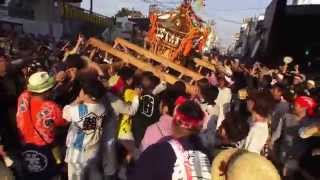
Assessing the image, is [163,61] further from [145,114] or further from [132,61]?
[145,114]

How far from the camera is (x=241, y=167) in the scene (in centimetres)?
388

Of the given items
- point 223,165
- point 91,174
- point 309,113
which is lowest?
point 91,174

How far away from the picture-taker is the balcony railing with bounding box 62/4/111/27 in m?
43.8

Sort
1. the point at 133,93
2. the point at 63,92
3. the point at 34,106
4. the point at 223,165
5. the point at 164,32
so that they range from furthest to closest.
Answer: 1. the point at 164,32
2. the point at 133,93
3. the point at 63,92
4. the point at 34,106
5. the point at 223,165

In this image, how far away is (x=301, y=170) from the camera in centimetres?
657

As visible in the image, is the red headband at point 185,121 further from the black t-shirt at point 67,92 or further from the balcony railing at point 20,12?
the balcony railing at point 20,12

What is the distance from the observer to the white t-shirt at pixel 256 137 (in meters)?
6.35

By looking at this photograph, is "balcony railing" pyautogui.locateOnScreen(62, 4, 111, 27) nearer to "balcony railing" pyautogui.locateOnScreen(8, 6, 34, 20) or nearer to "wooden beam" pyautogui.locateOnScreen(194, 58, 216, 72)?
"balcony railing" pyautogui.locateOnScreen(8, 6, 34, 20)

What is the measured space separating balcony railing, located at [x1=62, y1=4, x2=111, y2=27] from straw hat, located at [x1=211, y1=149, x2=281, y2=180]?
40.1 meters

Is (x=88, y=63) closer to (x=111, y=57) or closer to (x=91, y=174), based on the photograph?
(x=91, y=174)

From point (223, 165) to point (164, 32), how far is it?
337 inches

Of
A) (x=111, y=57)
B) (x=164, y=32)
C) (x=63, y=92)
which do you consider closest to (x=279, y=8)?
(x=164, y=32)

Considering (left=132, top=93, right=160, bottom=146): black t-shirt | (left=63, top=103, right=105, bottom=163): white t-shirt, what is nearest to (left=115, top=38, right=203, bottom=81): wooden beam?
(left=132, top=93, right=160, bottom=146): black t-shirt

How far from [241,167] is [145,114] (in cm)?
383
